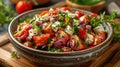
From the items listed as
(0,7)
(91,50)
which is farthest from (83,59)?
(0,7)

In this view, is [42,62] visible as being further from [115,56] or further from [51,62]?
[115,56]

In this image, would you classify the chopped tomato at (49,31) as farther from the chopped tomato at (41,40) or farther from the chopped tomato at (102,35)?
the chopped tomato at (102,35)

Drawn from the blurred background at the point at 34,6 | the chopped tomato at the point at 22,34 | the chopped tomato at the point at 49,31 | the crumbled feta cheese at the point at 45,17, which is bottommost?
the chopped tomato at the point at 49,31

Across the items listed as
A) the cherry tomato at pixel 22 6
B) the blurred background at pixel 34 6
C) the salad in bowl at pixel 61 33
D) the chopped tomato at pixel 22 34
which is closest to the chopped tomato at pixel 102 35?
the salad in bowl at pixel 61 33

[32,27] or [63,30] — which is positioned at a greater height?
[32,27]

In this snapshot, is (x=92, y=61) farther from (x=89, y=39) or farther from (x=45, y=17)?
(x=45, y=17)

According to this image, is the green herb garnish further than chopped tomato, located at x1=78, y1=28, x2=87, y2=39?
Yes

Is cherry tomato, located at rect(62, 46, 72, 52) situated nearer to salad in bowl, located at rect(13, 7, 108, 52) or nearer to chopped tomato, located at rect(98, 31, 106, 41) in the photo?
salad in bowl, located at rect(13, 7, 108, 52)

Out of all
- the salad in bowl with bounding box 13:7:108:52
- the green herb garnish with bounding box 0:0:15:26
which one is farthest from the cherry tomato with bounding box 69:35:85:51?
the green herb garnish with bounding box 0:0:15:26
